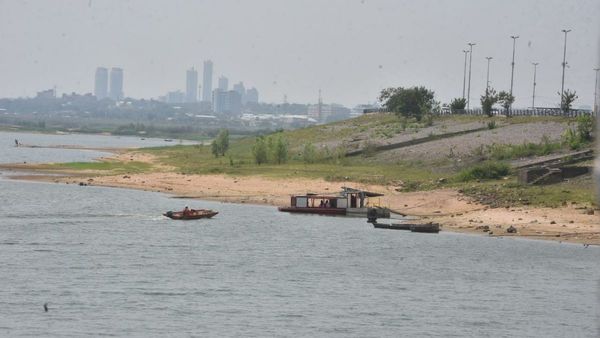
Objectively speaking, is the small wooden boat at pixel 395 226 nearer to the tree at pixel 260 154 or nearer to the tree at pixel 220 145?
the tree at pixel 260 154

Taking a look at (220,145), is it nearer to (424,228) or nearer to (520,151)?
(520,151)

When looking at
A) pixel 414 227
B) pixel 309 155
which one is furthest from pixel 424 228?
pixel 309 155

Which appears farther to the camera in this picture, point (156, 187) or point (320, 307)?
point (156, 187)

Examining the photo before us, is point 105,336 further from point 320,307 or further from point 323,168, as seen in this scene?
point 323,168

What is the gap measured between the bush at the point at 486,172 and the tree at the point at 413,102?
6392cm

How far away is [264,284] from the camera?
187 feet

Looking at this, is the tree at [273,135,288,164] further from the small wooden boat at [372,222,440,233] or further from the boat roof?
the small wooden boat at [372,222,440,233]

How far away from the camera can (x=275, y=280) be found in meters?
58.0

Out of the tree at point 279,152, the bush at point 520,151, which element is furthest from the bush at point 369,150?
the bush at point 520,151

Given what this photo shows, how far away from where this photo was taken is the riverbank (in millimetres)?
76875

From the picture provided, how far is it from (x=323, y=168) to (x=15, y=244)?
53028 millimetres

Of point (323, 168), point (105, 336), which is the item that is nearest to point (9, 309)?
point (105, 336)

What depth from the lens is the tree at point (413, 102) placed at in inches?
6599

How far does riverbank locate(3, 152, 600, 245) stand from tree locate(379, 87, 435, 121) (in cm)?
4442
